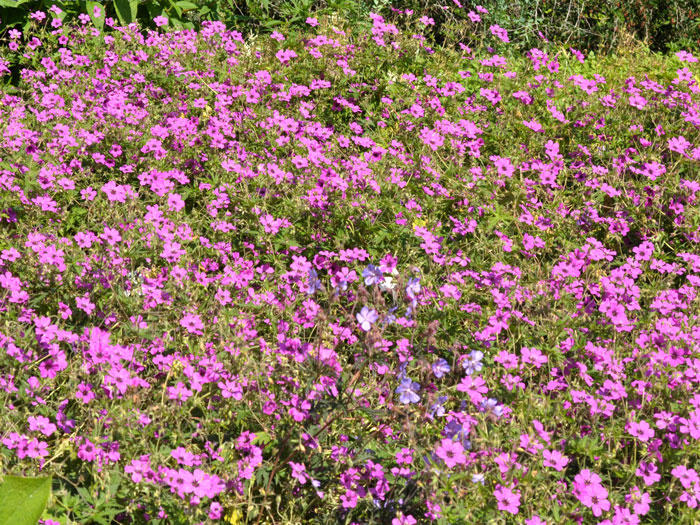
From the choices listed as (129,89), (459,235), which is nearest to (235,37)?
(129,89)

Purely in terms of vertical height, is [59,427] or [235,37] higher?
[235,37]

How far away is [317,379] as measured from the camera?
2447mm

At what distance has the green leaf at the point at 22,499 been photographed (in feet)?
6.72

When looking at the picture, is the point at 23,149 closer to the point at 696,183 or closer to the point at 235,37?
the point at 235,37

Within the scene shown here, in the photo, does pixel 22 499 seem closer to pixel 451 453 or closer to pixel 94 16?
pixel 451 453

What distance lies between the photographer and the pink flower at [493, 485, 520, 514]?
88.2 inches

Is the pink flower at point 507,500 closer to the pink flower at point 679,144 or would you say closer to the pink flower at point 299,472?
the pink flower at point 299,472

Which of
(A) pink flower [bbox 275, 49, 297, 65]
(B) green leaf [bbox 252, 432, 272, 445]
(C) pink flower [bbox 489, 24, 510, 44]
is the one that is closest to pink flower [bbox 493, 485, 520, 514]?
(B) green leaf [bbox 252, 432, 272, 445]

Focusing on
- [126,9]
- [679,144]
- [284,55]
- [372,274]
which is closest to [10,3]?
[126,9]

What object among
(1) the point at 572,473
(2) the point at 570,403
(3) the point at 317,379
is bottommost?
(1) the point at 572,473

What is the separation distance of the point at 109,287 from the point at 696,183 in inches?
120

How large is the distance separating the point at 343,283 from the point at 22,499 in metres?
1.16

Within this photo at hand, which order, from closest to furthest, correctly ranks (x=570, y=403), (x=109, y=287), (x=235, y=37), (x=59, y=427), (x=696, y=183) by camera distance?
(x=59, y=427), (x=570, y=403), (x=109, y=287), (x=696, y=183), (x=235, y=37)

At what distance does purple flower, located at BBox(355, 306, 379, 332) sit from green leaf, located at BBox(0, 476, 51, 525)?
987 mm
